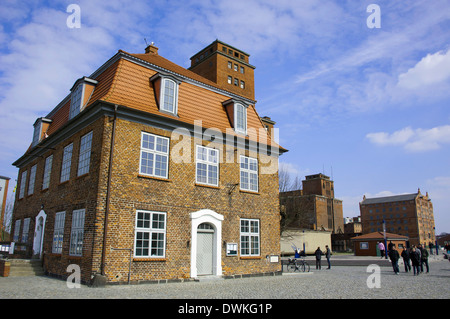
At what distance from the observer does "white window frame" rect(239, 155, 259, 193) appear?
18.6 m

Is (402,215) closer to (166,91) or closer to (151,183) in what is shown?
(166,91)

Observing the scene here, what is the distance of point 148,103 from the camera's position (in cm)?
1573

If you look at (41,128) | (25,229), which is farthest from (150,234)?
(41,128)

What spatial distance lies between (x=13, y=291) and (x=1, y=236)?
104ft

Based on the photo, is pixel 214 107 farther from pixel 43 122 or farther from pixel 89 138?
pixel 43 122

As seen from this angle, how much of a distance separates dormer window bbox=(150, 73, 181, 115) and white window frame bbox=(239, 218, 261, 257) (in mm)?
6771

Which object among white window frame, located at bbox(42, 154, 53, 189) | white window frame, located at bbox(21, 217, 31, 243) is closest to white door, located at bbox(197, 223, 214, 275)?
white window frame, located at bbox(42, 154, 53, 189)

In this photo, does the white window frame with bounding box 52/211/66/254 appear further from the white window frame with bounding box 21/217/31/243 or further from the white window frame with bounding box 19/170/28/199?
the white window frame with bounding box 19/170/28/199

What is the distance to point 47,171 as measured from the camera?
19188 mm

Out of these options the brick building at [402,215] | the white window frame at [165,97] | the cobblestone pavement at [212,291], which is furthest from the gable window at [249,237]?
the brick building at [402,215]

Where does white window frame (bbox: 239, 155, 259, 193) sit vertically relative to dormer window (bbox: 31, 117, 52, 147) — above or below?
below

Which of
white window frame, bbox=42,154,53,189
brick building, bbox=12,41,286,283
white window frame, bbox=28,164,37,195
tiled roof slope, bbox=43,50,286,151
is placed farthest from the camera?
white window frame, bbox=28,164,37,195

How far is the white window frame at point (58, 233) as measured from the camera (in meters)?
16.0
